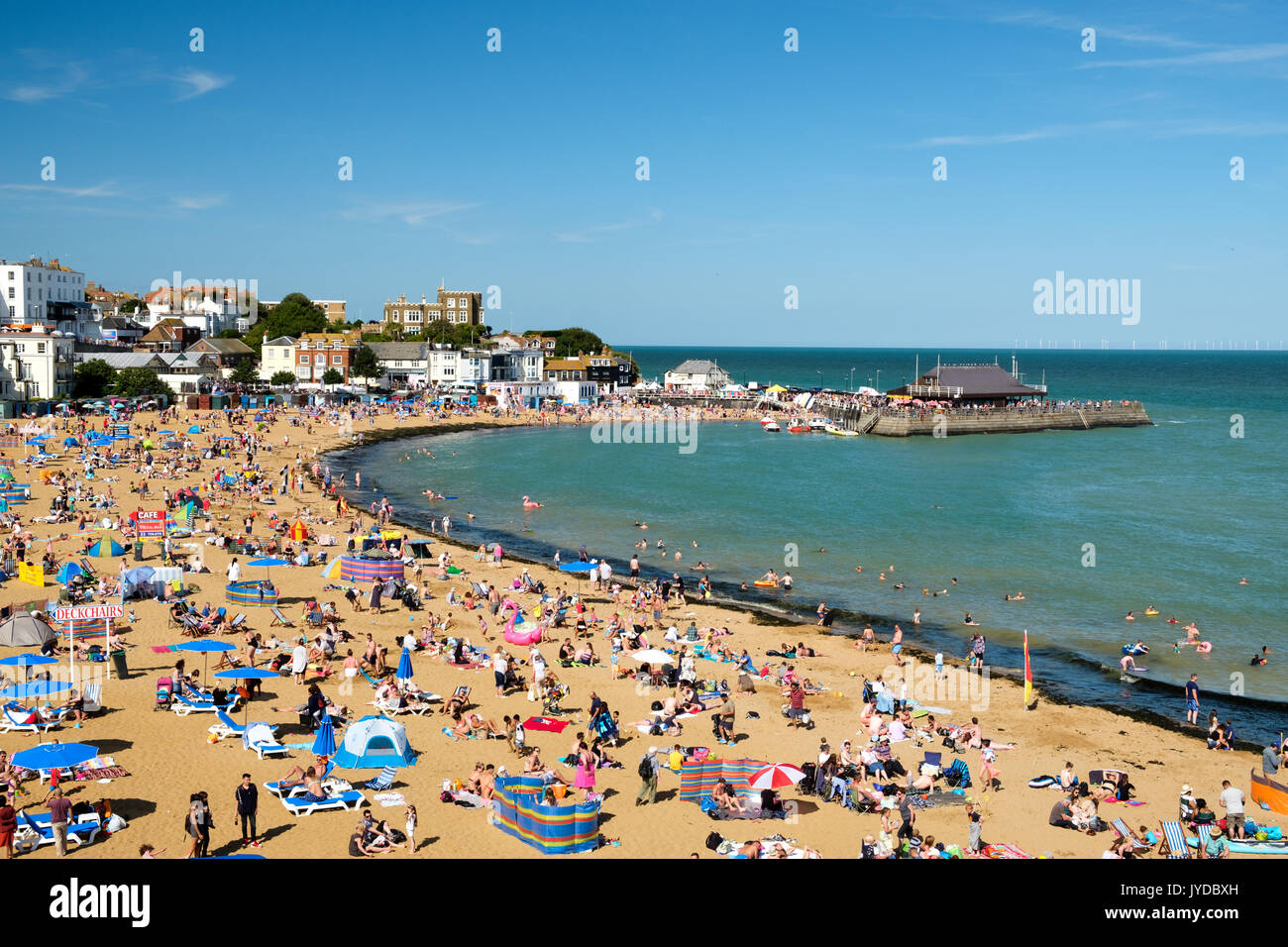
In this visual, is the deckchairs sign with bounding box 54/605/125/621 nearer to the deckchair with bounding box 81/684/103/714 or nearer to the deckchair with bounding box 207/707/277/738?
the deckchair with bounding box 81/684/103/714

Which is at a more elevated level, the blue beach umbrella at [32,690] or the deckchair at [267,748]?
the blue beach umbrella at [32,690]

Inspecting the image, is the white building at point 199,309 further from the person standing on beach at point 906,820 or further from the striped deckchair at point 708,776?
the person standing on beach at point 906,820

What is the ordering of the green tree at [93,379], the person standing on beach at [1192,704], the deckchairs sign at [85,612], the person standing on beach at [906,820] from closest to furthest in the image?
the person standing on beach at [906,820] → the deckchairs sign at [85,612] → the person standing on beach at [1192,704] → the green tree at [93,379]

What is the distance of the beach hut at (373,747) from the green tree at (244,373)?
254ft

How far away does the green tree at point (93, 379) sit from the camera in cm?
7350

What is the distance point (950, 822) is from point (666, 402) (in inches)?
3656

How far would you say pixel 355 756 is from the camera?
48.7 feet

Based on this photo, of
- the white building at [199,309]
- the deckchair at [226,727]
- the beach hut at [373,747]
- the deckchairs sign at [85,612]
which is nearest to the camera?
the beach hut at [373,747]

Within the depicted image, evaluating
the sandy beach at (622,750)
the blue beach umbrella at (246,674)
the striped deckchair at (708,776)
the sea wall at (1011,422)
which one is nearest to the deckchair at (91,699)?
the sandy beach at (622,750)
